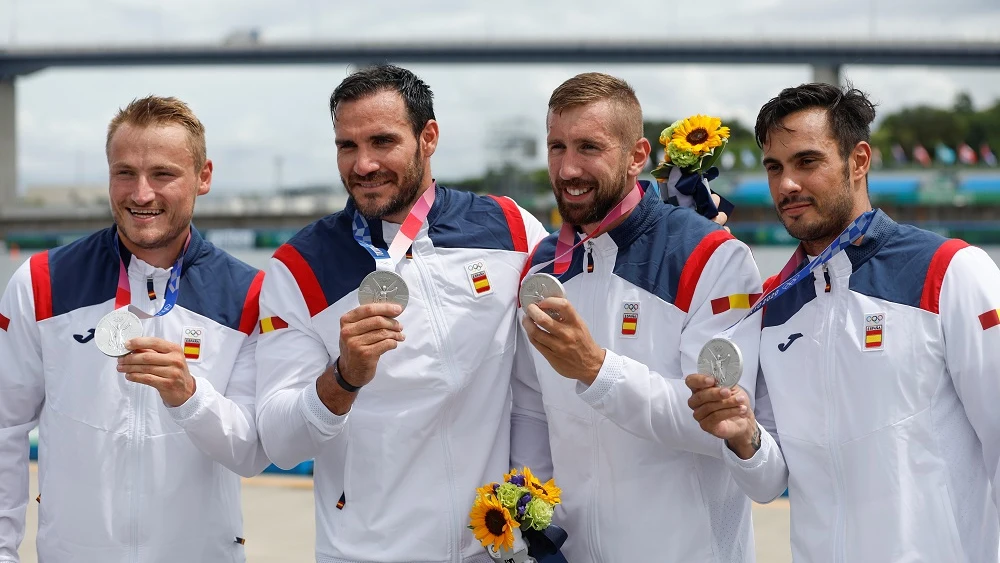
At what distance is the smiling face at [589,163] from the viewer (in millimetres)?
Answer: 3652

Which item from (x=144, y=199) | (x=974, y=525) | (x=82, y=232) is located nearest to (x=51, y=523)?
(x=144, y=199)

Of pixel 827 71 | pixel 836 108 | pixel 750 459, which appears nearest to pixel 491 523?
pixel 750 459

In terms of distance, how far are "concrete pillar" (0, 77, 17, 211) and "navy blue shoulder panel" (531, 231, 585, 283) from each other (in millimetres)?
64632

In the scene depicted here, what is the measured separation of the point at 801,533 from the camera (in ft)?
11.1

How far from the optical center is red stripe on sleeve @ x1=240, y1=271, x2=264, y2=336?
3855 millimetres

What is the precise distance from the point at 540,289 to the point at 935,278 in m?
1.22

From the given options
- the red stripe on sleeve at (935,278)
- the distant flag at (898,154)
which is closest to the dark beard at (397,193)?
the red stripe on sleeve at (935,278)

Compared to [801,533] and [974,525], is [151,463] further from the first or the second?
[974,525]

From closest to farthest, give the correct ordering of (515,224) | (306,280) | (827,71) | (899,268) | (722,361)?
(722,361) → (899,268) → (306,280) → (515,224) → (827,71)

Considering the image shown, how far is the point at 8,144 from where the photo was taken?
63.4 m

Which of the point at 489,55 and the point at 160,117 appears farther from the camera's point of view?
the point at 489,55

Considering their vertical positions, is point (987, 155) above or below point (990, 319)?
above

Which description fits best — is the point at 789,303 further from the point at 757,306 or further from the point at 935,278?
the point at 935,278

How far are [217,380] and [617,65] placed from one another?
64.0 metres
